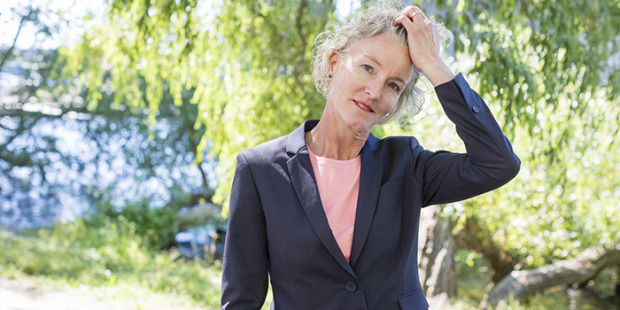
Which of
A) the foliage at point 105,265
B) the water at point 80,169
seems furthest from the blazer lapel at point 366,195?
the water at point 80,169

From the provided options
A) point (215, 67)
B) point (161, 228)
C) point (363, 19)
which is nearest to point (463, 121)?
point (363, 19)

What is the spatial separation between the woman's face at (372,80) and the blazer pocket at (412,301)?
419 mm

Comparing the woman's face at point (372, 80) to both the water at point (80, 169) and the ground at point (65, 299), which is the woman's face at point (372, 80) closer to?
the ground at point (65, 299)

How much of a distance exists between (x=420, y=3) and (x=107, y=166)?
934 centimetres

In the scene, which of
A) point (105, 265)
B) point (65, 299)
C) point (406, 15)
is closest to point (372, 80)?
point (406, 15)

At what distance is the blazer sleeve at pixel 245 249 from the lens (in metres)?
1.47

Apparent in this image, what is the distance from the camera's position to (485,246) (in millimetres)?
7805

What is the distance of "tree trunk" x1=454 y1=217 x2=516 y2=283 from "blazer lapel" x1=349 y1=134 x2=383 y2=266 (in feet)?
18.8

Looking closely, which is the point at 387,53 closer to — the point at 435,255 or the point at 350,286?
the point at 350,286

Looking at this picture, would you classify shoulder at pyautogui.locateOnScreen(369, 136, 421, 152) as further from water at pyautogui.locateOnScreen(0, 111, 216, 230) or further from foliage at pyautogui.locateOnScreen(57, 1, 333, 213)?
water at pyautogui.locateOnScreen(0, 111, 216, 230)

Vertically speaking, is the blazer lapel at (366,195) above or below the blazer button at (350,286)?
above

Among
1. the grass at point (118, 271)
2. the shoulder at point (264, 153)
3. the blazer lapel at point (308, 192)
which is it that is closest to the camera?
the blazer lapel at point (308, 192)

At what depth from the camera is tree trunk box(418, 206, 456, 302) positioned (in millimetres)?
5195

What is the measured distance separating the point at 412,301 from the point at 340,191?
321 millimetres
